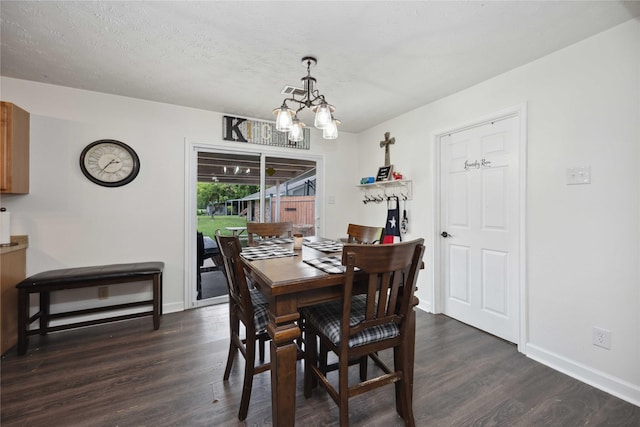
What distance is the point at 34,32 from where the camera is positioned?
71.3 inches

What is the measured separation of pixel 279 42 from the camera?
1.90 m

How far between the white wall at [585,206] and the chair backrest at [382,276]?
1434 mm

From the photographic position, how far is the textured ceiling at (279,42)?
5.25 ft

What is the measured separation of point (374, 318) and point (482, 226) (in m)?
1.88

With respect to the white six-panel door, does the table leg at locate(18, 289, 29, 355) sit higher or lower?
lower

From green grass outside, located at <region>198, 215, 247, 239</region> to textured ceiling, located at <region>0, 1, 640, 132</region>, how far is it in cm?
146

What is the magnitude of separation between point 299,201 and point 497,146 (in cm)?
253

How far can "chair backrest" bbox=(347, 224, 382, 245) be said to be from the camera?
2.27m

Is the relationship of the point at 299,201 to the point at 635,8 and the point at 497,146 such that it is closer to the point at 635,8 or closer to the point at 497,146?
the point at 497,146

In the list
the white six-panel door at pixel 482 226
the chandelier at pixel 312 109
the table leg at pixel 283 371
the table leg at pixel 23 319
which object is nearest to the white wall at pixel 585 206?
the white six-panel door at pixel 482 226

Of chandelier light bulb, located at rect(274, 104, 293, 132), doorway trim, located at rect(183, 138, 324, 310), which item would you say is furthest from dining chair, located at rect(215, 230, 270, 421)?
doorway trim, located at rect(183, 138, 324, 310)

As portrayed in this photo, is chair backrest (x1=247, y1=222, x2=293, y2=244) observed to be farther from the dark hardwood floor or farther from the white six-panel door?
the white six-panel door

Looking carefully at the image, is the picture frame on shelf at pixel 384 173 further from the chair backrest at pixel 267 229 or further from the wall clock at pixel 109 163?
the wall clock at pixel 109 163

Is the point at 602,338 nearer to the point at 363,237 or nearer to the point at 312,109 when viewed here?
the point at 363,237
